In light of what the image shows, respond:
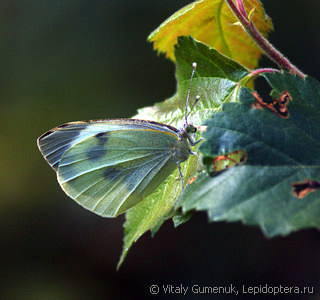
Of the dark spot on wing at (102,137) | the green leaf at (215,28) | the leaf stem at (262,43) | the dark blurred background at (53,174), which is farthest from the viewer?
the dark blurred background at (53,174)

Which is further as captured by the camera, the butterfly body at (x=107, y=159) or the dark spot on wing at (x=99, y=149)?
the dark spot on wing at (x=99, y=149)

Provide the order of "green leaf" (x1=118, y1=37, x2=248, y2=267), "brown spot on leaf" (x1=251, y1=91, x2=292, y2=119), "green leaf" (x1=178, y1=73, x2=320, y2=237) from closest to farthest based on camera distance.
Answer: "green leaf" (x1=178, y1=73, x2=320, y2=237), "brown spot on leaf" (x1=251, y1=91, x2=292, y2=119), "green leaf" (x1=118, y1=37, x2=248, y2=267)

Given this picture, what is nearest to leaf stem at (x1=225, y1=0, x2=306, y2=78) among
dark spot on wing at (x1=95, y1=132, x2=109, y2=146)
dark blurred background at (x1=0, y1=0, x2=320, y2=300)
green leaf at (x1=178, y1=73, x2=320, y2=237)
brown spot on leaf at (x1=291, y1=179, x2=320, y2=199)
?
green leaf at (x1=178, y1=73, x2=320, y2=237)

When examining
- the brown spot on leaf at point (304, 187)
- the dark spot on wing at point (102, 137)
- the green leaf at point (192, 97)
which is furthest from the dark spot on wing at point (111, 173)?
the brown spot on leaf at point (304, 187)

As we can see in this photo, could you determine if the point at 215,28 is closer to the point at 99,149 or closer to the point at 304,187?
the point at 99,149

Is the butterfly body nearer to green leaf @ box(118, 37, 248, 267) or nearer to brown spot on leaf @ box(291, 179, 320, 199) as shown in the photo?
green leaf @ box(118, 37, 248, 267)

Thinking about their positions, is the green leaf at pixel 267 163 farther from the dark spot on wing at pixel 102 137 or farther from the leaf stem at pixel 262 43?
the dark spot on wing at pixel 102 137
